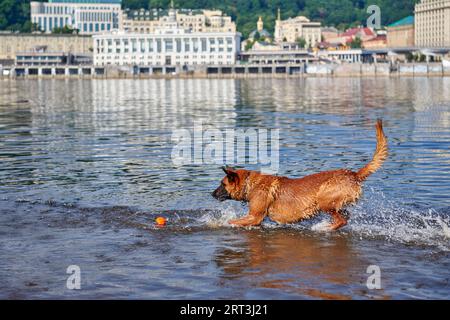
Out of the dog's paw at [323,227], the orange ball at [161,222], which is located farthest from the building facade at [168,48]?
the dog's paw at [323,227]

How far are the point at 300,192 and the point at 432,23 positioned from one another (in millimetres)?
183246

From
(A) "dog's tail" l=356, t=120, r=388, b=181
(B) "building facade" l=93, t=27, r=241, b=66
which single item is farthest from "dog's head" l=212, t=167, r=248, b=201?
(B) "building facade" l=93, t=27, r=241, b=66

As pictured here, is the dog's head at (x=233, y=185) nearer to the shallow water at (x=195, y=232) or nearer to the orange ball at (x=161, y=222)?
the shallow water at (x=195, y=232)

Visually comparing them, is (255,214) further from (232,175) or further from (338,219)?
(338,219)

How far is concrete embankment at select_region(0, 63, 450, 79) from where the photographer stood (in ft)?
520

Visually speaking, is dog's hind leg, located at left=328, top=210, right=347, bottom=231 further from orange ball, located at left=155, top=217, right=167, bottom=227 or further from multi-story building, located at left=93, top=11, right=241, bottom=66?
multi-story building, located at left=93, top=11, right=241, bottom=66

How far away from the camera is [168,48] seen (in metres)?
197

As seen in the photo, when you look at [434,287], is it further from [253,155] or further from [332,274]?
[253,155]

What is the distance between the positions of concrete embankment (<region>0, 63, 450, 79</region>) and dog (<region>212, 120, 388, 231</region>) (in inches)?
5743

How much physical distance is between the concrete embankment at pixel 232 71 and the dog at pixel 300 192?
145876 millimetres

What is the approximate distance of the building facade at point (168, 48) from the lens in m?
194
